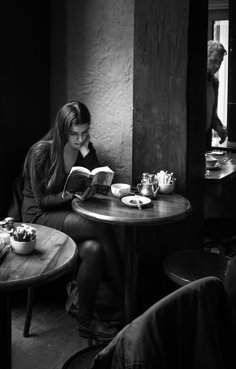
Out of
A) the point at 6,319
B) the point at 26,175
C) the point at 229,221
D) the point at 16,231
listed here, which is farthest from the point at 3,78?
the point at 229,221

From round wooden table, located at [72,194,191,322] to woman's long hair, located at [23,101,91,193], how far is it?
10.0 inches

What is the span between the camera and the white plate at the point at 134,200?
2.70 meters

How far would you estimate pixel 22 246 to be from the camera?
209 centimetres

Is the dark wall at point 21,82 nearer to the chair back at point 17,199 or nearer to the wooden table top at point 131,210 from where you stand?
the chair back at point 17,199

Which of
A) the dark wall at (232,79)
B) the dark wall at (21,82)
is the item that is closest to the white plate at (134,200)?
the dark wall at (21,82)

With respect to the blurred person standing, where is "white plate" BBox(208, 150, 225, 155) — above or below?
below

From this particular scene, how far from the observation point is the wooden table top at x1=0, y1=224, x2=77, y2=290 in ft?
6.16

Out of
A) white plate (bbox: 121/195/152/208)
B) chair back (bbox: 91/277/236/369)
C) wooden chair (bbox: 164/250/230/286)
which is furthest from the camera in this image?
white plate (bbox: 121/195/152/208)

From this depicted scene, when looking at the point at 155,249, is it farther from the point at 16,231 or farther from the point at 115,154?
the point at 16,231

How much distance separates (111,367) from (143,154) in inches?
86.3

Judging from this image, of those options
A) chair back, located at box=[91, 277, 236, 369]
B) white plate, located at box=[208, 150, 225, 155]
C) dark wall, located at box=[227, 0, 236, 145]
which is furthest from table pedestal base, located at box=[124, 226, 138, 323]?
dark wall, located at box=[227, 0, 236, 145]

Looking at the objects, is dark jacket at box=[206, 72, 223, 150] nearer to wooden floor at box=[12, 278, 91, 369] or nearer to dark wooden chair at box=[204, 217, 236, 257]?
dark wooden chair at box=[204, 217, 236, 257]

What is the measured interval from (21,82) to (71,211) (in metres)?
0.87

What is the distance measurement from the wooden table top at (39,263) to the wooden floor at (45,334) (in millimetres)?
832
